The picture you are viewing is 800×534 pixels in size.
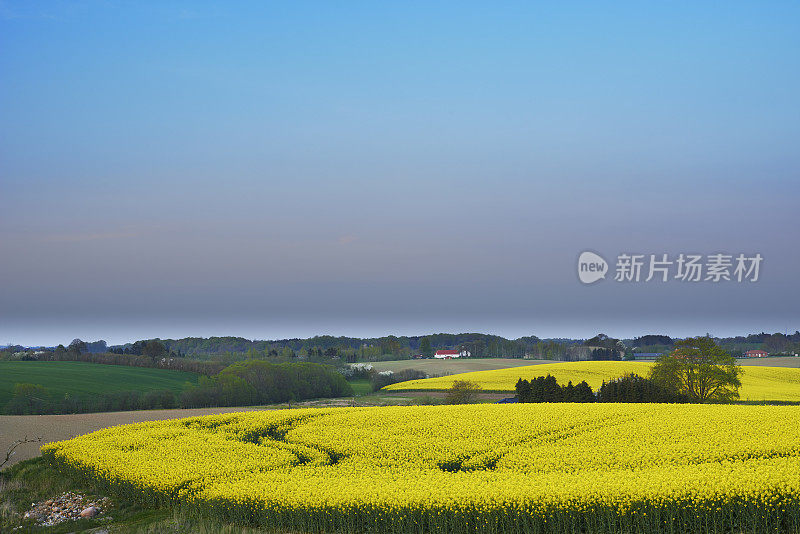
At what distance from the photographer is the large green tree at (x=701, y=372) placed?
54906mm

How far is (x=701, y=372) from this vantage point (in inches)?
2188

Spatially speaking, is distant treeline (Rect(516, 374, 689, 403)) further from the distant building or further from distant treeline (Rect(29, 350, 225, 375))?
the distant building

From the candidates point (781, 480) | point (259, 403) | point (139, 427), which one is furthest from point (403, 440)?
point (259, 403)

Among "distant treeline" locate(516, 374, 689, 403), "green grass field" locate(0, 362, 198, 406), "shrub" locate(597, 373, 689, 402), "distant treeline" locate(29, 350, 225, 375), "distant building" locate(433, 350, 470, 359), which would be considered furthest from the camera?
"distant building" locate(433, 350, 470, 359)

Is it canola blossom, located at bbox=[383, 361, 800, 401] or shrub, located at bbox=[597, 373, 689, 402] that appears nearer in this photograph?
shrub, located at bbox=[597, 373, 689, 402]

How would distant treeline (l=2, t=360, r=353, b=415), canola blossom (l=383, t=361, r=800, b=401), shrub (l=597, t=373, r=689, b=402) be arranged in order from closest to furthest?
shrub (l=597, t=373, r=689, b=402) < distant treeline (l=2, t=360, r=353, b=415) < canola blossom (l=383, t=361, r=800, b=401)

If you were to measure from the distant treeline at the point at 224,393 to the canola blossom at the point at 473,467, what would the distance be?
40121 millimetres

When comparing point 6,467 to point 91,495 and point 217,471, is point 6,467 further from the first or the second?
point 217,471

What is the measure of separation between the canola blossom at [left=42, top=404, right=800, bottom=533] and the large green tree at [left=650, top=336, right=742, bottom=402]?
Answer: 25062 mm

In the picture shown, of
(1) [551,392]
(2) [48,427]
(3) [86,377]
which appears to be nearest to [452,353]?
(3) [86,377]

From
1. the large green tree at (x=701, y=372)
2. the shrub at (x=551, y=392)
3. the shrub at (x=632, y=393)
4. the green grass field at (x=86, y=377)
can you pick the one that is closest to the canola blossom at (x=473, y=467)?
the shrub at (x=551, y=392)

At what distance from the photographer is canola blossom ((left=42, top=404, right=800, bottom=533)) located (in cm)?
1652

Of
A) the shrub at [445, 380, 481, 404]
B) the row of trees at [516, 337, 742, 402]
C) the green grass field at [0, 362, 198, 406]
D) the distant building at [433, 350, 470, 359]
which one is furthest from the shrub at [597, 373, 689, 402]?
the distant building at [433, 350, 470, 359]

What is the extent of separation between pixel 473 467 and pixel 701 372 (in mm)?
40931
